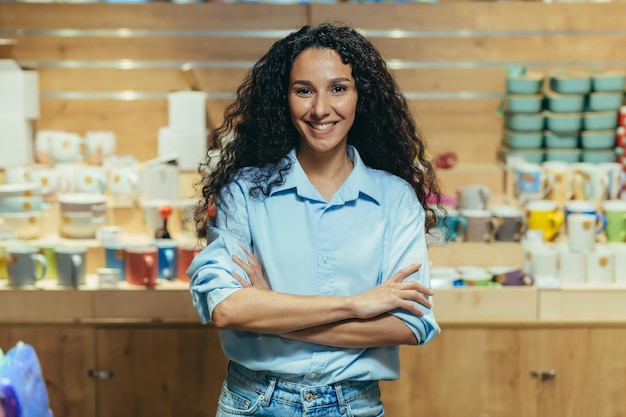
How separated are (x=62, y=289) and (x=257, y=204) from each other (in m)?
1.57

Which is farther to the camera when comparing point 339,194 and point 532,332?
point 532,332

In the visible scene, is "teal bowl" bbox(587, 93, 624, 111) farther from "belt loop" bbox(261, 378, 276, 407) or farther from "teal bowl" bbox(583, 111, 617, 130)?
"belt loop" bbox(261, 378, 276, 407)

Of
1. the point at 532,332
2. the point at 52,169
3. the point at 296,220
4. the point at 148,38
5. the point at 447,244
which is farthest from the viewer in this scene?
the point at 148,38

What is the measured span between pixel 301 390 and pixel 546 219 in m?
2.07

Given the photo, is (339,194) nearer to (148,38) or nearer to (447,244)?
(447,244)

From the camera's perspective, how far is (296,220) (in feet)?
7.38

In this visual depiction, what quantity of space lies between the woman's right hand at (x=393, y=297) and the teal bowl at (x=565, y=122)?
113 inches

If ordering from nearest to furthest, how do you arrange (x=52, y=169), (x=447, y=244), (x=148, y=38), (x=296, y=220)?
(x=296, y=220) → (x=447, y=244) → (x=52, y=169) → (x=148, y=38)

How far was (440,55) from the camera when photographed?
5.17 metres

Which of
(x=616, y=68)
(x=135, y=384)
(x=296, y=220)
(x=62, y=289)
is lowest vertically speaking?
(x=135, y=384)

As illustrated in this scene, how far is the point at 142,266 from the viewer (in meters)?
3.66

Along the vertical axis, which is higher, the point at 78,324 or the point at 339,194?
the point at 339,194

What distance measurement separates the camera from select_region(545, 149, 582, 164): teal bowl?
4934 millimetres

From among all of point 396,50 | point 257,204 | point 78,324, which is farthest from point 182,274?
point 396,50
